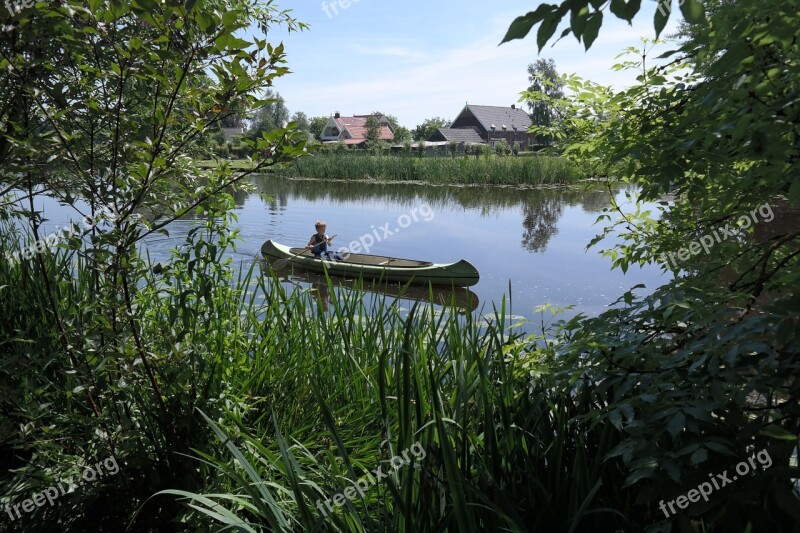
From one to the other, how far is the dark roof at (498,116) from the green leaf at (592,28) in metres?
64.5

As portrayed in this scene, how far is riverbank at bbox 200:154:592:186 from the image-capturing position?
100ft

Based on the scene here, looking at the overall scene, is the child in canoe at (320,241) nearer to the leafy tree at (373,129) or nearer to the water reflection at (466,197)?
the water reflection at (466,197)

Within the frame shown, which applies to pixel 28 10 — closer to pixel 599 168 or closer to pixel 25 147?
pixel 25 147

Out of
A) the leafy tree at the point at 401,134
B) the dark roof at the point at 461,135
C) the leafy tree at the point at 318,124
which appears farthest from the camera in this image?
the leafy tree at the point at 318,124

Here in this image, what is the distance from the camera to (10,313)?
3.73m

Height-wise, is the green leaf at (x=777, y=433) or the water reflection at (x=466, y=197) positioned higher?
the green leaf at (x=777, y=433)

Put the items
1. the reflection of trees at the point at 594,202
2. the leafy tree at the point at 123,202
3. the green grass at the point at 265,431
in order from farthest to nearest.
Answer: the reflection of trees at the point at 594,202 → the leafy tree at the point at 123,202 → the green grass at the point at 265,431

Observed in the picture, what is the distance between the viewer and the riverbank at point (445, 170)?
100ft

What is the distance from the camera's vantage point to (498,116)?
217 feet

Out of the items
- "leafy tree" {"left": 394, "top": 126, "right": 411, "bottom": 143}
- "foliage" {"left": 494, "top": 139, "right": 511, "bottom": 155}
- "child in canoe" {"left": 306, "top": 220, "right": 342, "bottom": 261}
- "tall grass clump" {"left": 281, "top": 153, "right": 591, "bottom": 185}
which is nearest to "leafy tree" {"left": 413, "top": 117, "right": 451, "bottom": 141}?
"leafy tree" {"left": 394, "top": 126, "right": 411, "bottom": 143}

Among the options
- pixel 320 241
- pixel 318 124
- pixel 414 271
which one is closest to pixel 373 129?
pixel 318 124

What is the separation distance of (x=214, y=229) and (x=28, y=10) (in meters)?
1.13

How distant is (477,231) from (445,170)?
1399cm

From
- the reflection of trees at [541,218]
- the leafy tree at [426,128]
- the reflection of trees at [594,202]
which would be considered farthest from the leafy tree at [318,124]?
the reflection of trees at [541,218]
